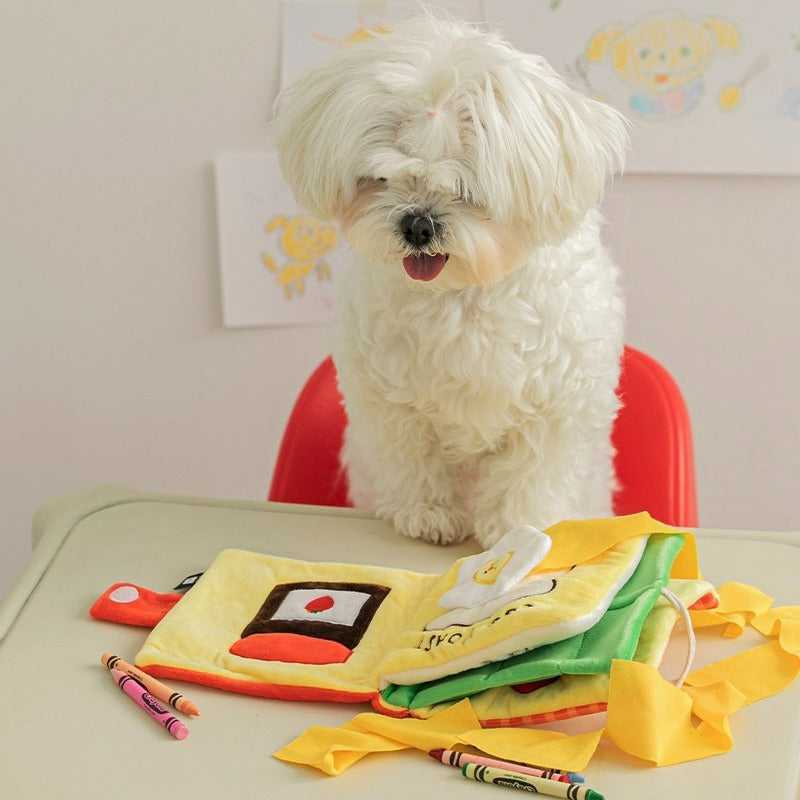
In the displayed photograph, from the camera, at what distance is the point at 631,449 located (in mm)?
1847

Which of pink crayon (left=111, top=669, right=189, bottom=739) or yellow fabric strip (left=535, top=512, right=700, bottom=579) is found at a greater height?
yellow fabric strip (left=535, top=512, right=700, bottom=579)

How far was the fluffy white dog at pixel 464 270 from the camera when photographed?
1.28 metres

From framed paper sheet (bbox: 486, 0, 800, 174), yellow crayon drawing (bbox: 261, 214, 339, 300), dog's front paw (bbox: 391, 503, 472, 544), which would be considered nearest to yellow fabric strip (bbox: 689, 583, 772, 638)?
dog's front paw (bbox: 391, 503, 472, 544)

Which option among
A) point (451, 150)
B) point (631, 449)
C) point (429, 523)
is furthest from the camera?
point (631, 449)

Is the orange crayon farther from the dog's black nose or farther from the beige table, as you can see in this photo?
the dog's black nose

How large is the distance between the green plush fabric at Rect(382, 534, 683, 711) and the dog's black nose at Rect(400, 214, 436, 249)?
40cm

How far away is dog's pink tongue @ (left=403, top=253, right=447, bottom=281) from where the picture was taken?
1.32m

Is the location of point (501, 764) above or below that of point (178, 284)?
below

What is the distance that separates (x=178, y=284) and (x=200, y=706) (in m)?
1.37

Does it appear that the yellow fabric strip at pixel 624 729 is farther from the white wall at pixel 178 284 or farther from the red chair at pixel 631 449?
the white wall at pixel 178 284

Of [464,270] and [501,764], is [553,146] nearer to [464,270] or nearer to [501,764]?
[464,270]

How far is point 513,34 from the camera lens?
2.19 m

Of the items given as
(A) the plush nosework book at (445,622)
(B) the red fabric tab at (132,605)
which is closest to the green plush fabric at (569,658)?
(A) the plush nosework book at (445,622)

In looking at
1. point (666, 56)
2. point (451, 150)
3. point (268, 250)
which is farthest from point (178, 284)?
point (451, 150)
